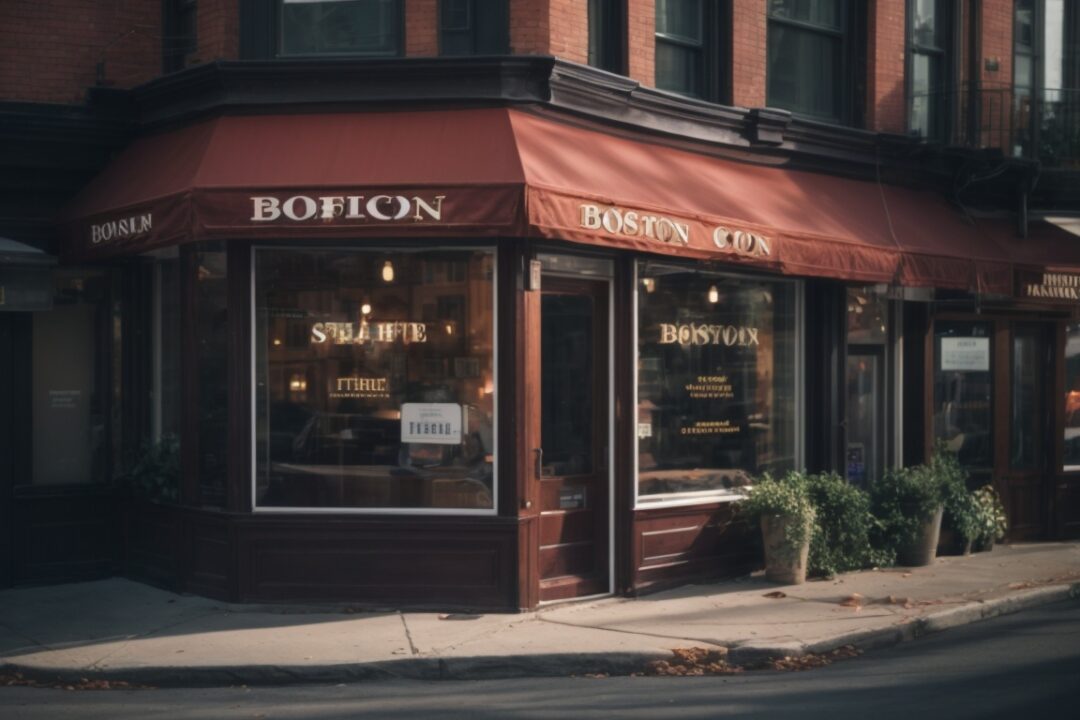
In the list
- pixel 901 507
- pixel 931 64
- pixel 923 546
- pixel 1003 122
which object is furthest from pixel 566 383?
pixel 1003 122

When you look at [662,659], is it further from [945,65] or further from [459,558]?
[945,65]

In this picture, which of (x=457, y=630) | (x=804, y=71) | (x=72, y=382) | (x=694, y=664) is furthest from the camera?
(x=804, y=71)

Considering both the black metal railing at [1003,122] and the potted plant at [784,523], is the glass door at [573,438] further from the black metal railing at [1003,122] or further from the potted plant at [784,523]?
the black metal railing at [1003,122]

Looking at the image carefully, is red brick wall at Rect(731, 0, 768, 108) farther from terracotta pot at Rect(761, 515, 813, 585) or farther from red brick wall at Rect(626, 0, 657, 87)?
terracotta pot at Rect(761, 515, 813, 585)

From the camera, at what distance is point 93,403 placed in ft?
43.1

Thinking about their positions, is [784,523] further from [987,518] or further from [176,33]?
[176,33]

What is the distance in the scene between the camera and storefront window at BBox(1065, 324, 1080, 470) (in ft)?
54.9

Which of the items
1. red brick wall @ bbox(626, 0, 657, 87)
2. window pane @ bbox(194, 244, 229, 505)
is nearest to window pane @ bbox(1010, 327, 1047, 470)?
red brick wall @ bbox(626, 0, 657, 87)

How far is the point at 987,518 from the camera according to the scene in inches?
589

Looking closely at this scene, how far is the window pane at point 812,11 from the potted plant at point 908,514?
5129 millimetres

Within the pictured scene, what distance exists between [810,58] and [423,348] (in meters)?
6.34

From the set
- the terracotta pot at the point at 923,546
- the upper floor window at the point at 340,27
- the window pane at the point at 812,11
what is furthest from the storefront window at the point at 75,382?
the terracotta pot at the point at 923,546

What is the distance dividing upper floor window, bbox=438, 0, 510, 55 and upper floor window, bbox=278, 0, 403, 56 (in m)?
0.40

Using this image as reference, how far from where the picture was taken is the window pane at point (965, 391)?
52.1ft
